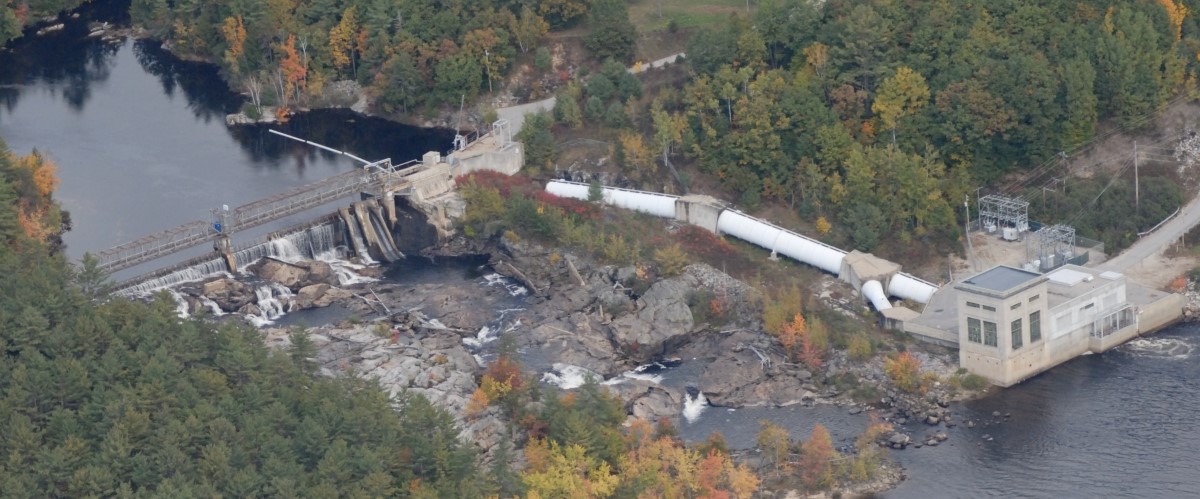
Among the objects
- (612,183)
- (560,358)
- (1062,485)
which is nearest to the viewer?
(1062,485)

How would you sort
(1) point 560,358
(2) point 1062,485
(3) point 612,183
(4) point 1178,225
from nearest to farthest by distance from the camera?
(2) point 1062,485 → (1) point 560,358 → (4) point 1178,225 → (3) point 612,183

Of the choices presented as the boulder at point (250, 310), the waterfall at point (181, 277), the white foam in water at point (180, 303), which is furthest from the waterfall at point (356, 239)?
the white foam in water at point (180, 303)

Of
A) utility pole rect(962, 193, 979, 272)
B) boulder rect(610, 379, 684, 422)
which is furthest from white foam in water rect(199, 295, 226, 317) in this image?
utility pole rect(962, 193, 979, 272)

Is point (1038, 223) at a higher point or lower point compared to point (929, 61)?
lower

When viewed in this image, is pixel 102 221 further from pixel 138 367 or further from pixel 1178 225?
pixel 1178 225

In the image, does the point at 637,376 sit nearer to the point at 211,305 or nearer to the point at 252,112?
the point at 211,305

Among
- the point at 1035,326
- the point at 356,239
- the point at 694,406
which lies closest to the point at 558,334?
the point at 694,406

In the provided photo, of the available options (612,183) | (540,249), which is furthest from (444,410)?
(612,183)
